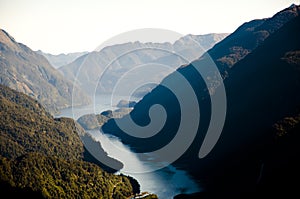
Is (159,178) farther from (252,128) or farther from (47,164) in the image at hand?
(47,164)

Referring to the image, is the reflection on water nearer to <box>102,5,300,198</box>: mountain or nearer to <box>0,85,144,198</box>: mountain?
<box>102,5,300,198</box>: mountain

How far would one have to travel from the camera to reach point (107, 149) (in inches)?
7032

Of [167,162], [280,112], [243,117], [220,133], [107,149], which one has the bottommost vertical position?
[107,149]

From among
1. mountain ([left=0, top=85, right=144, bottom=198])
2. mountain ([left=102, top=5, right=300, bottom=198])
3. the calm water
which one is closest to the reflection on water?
the calm water

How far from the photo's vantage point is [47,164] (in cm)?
10512

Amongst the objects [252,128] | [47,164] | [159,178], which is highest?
[252,128]

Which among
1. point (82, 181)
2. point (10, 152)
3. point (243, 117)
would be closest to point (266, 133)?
point (243, 117)

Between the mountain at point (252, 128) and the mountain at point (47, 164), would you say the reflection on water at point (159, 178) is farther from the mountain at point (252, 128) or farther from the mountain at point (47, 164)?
the mountain at point (47, 164)

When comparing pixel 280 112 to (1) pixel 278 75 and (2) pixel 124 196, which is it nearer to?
(1) pixel 278 75

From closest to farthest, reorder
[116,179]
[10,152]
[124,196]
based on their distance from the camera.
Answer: [124,196], [116,179], [10,152]

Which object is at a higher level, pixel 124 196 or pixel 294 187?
pixel 294 187

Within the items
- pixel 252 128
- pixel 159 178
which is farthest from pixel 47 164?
pixel 252 128

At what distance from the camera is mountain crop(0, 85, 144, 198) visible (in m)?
94.9

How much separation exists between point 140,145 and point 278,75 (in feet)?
262
